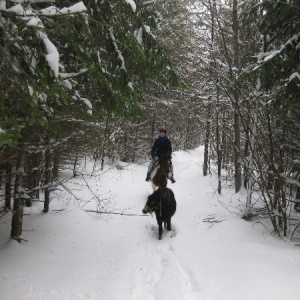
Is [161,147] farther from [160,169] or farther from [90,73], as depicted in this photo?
[90,73]

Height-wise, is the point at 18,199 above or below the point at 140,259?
above

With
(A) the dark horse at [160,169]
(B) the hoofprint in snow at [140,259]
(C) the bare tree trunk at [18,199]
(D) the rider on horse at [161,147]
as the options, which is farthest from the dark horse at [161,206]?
(D) the rider on horse at [161,147]

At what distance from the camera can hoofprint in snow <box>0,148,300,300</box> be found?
5047 mm

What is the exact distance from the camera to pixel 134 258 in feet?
22.3

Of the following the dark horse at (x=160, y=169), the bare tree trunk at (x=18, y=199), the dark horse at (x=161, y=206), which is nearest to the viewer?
the bare tree trunk at (x=18, y=199)

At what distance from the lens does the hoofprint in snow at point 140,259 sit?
505 centimetres

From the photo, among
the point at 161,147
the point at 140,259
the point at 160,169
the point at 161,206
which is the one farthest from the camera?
the point at 161,147

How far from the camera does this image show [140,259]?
6.73m

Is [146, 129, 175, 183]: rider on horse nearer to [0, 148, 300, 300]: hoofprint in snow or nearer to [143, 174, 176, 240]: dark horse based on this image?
[0, 148, 300, 300]: hoofprint in snow

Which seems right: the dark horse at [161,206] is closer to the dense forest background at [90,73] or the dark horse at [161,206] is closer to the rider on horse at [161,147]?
the dense forest background at [90,73]

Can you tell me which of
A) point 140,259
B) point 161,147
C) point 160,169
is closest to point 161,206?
point 140,259

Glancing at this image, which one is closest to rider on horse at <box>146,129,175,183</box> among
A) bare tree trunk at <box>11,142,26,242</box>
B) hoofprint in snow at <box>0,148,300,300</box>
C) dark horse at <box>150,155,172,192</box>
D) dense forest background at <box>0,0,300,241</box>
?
dark horse at <box>150,155,172,192</box>

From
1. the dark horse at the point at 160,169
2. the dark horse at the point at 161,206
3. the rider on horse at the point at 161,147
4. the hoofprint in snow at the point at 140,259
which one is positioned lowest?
the hoofprint in snow at the point at 140,259

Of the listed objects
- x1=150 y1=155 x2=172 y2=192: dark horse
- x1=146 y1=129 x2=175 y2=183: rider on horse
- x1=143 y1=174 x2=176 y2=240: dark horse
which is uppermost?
x1=146 y1=129 x2=175 y2=183: rider on horse
